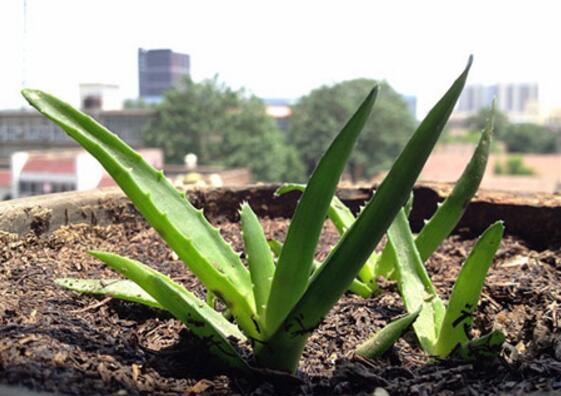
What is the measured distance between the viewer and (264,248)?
2.11 feet

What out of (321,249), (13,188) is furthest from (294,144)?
(321,249)

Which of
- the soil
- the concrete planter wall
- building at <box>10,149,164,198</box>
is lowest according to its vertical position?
building at <box>10,149,164,198</box>

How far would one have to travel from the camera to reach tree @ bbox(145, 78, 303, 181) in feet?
57.4

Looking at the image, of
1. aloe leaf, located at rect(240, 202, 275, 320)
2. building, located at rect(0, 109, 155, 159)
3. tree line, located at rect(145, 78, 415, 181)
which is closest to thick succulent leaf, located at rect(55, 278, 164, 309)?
A: aloe leaf, located at rect(240, 202, 275, 320)

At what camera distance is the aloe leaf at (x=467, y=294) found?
638 millimetres

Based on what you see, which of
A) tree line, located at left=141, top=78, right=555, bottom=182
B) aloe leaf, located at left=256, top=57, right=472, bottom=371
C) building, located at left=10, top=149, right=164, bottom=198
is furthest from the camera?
tree line, located at left=141, top=78, right=555, bottom=182

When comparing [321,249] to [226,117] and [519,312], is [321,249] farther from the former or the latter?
[226,117]

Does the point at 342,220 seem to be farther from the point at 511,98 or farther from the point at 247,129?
the point at 511,98

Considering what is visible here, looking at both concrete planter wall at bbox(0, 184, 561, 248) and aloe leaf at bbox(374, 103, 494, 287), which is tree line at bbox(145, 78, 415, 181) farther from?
aloe leaf at bbox(374, 103, 494, 287)

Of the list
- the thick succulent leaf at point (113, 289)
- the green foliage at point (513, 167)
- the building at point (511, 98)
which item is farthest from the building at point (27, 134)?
the building at point (511, 98)

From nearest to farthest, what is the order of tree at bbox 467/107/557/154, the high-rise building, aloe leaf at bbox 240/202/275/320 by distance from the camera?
aloe leaf at bbox 240/202/275/320
tree at bbox 467/107/557/154
the high-rise building

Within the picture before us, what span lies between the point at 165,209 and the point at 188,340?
0.13m

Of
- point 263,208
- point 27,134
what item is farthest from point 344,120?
point 263,208

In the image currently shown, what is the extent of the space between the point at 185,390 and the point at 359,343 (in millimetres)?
252
